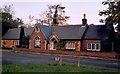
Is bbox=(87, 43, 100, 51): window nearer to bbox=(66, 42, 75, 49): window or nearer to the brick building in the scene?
the brick building

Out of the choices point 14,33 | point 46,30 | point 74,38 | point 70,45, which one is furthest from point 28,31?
point 74,38

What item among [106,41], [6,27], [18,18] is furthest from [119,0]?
[18,18]

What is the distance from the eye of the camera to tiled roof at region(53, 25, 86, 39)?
5396 cm

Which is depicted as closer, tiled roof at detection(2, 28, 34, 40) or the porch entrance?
the porch entrance

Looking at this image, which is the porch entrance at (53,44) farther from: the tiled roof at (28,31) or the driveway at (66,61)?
the driveway at (66,61)

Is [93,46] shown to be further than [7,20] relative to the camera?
No

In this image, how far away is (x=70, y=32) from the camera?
56.0 m

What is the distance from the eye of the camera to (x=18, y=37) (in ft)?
223

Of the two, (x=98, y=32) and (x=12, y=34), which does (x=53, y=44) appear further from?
(x=12, y=34)

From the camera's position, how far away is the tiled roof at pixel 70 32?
54.0m

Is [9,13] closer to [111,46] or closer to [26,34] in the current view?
[26,34]

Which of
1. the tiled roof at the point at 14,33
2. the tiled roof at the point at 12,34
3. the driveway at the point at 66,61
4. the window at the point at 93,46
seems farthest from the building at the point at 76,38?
the driveway at the point at 66,61

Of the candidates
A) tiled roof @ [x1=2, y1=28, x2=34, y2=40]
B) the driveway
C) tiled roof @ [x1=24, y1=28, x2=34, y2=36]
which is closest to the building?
tiled roof @ [x1=24, y1=28, x2=34, y2=36]

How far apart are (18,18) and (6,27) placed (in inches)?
1278
